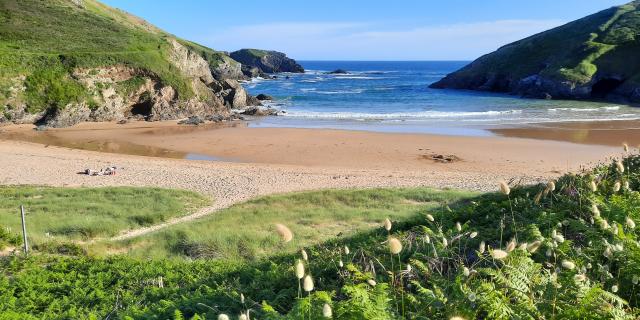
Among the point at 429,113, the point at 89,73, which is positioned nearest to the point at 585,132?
the point at 429,113

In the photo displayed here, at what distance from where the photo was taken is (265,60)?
493 ft

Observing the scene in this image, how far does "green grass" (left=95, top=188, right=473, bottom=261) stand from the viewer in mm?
12266

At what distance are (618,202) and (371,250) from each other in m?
2.74

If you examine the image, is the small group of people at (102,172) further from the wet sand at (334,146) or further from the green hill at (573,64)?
the green hill at (573,64)

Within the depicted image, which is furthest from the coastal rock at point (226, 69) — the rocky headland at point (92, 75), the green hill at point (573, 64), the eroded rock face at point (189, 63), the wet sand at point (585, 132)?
the wet sand at point (585, 132)

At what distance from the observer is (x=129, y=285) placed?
8.12 metres

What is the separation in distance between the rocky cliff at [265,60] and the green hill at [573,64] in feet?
219

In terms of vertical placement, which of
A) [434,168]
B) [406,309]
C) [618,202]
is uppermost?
[618,202]

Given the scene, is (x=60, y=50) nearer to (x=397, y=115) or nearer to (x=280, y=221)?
(x=397, y=115)

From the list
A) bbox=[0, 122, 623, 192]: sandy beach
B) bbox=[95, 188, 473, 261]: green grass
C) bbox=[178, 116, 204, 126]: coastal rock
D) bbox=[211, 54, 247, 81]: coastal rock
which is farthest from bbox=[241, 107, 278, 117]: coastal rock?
bbox=[211, 54, 247, 81]: coastal rock

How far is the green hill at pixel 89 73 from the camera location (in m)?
43.2

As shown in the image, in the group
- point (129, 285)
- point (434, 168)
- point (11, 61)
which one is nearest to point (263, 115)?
point (11, 61)

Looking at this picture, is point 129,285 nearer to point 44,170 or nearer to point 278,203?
point 278,203

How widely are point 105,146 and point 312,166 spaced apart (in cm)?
1573
